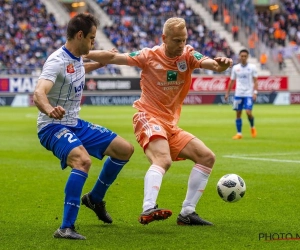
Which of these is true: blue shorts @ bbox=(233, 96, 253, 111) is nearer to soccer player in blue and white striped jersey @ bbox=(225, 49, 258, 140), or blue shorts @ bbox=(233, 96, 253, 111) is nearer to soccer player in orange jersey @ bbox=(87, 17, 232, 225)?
soccer player in blue and white striped jersey @ bbox=(225, 49, 258, 140)

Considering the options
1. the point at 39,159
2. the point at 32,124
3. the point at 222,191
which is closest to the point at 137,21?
the point at 32,124

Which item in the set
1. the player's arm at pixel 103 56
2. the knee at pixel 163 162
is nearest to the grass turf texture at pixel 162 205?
the knee at pixel 163 162

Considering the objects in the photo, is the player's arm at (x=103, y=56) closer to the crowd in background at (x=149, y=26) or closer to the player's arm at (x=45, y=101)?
the player's arm at (x=45, y=101)

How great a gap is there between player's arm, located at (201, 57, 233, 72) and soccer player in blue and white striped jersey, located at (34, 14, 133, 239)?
126 cm

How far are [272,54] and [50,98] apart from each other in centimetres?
4392

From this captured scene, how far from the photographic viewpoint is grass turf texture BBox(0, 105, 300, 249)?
730cm

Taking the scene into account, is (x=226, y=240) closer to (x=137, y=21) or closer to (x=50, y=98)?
(x=50, y=98)

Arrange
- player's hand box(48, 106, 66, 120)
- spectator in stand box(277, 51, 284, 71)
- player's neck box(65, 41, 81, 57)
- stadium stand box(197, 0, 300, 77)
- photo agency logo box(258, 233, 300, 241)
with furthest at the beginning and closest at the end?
stadium stand box(197, 0, 300, 77) → spectator in stand box(277, 51, 284, 71) → player's neck box(65, 41, 81, 57) → photo agency logo box(258, 233, 300, 241) → player's hand box(48, 106, 66, 120)

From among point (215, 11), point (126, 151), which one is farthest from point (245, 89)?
point (215, 11)

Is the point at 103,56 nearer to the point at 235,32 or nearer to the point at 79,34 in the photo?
the point at 79,34

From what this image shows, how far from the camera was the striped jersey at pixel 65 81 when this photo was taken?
7.59 meters

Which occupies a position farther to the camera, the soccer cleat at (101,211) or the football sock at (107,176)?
the soccer cleat at (101,211)

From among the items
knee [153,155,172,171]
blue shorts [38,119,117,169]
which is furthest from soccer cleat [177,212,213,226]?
blue shorts [38,119,117,169]

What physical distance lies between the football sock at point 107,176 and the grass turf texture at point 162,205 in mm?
316
